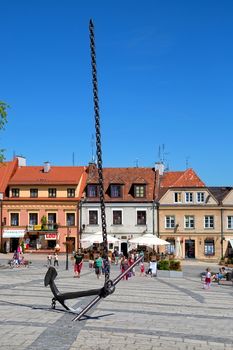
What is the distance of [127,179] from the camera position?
5738 centimetres

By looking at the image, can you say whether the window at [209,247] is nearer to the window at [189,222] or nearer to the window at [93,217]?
the window at [189,222]

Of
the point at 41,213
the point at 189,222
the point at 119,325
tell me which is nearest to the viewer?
the point at 119,325

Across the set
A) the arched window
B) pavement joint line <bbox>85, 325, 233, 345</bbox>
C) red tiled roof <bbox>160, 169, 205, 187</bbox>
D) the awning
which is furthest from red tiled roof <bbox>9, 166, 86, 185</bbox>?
pavement joint line <bbox>85, 325, 233, 345</bbox>

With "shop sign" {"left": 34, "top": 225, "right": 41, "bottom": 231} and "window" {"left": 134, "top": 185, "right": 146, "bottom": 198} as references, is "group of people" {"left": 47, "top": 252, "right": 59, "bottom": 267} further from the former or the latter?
"window" {"left": 134, "top": 185, "right": 146, "bottom": 198}

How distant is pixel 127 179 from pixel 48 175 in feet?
27.5

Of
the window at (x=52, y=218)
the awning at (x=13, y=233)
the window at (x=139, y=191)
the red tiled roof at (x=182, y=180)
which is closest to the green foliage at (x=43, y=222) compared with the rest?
the window at (x=52, y=218)

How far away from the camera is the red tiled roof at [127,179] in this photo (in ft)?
181

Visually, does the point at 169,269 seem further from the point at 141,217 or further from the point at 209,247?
the point at 141,217

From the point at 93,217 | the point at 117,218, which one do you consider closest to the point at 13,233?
the point at 93,217

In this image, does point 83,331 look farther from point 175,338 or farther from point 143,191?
point 143,191

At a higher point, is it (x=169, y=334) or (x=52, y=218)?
(x=52, y=218)

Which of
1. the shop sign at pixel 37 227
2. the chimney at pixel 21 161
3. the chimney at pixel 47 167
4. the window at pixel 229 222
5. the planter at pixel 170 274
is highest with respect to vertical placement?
the chimney at pixel 21 161

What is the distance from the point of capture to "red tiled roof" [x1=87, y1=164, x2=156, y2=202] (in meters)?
55.2

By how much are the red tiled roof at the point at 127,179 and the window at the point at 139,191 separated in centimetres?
40
